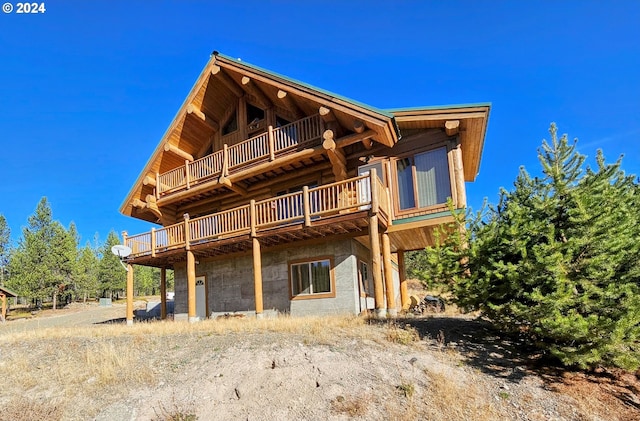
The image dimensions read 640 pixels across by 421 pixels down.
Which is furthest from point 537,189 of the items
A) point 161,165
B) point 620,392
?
point 161,165

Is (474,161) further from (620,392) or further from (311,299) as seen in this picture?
(620,392)

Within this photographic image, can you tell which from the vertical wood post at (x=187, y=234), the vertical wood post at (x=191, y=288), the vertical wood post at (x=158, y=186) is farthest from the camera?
the vertical wood post at (x=158, y=186)

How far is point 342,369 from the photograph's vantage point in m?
7.40

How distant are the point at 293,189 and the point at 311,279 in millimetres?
4060

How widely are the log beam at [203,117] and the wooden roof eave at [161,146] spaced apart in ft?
0.66

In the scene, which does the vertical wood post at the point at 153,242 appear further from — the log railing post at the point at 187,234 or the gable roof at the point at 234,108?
the gable roof at the point at 234,108

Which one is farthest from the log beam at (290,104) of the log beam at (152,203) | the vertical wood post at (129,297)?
the vertical wood post at (129,297)

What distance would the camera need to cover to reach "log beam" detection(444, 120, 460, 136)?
1259 centimetres

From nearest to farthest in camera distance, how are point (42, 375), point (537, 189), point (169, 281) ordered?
point (537, 189), point (42, 375), point (169, 281)

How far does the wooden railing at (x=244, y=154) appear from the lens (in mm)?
15375

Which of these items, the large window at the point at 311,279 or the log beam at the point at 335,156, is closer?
the log beam at the point at 335,156

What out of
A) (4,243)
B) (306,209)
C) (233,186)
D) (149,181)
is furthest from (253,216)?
(4,243)

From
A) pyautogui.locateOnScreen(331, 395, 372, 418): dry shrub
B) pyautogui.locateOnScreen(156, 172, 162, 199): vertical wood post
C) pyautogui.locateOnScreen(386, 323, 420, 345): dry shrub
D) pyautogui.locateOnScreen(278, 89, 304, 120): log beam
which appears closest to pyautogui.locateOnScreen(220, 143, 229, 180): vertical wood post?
pyautogui.locateOnScreen(278, 89, 304, 120): log beam

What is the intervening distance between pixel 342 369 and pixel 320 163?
9.63 metres
